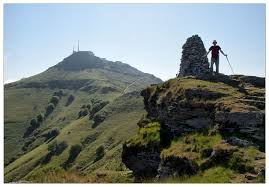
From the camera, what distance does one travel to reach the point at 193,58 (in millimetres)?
34875

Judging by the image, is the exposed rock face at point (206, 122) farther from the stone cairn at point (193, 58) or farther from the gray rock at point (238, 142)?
the stone cairn at point (193, 58)

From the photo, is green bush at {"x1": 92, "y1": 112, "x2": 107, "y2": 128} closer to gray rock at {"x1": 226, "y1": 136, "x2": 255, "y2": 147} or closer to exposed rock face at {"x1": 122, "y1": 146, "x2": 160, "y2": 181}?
exposed rock face at {"x1": 122, "y1": 146, "x2": 160, "y2": 181}

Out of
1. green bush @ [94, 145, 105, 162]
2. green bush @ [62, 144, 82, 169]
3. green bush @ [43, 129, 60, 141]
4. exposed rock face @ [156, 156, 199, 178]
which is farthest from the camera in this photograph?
green bush @ [43, 129, 60, 141]

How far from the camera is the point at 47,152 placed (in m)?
143

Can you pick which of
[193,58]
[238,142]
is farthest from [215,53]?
[238,142]

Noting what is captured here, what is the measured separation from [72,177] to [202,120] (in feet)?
30.7

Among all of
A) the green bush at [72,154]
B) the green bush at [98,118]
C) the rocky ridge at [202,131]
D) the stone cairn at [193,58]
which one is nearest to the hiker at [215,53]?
the rocky ridge at [202,131]

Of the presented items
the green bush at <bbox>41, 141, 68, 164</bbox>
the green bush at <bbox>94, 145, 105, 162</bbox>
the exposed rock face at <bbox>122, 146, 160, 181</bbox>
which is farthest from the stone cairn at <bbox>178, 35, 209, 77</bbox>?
the green bush at <bbox>41, 141, 68, 164</bbox>

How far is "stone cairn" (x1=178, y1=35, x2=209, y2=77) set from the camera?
3445 centimetres

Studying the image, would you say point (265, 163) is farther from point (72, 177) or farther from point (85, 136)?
point (85, 136)

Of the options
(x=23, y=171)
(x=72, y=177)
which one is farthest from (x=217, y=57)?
(x=23, y=171)

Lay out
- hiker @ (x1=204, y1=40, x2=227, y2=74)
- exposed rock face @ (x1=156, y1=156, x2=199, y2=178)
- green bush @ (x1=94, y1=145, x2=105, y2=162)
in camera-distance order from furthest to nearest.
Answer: green bush @ (x1=94, y1=145, x2=105, y2=162) → hiker @ (x1=204, y1=40, x2=227, y2=74) → exposed rock face @ (x1=156, y1=156, x2=199, y2=178)

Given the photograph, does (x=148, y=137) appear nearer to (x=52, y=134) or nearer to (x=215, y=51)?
(x=215, y=51)

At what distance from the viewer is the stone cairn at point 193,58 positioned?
34.4 meters
